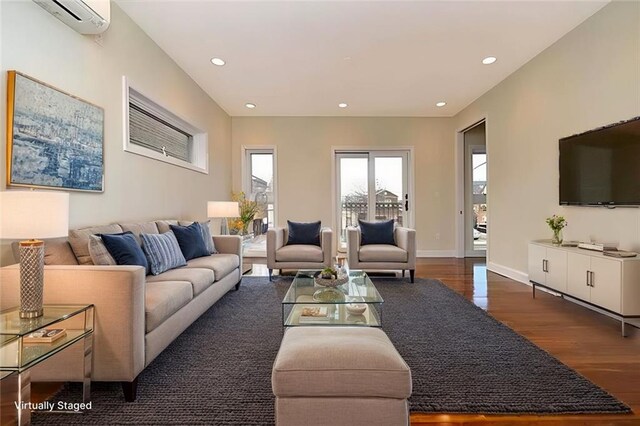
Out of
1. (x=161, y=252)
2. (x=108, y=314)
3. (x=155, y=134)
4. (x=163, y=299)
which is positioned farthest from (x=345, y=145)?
(x=108, y=314)

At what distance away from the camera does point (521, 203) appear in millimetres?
4176

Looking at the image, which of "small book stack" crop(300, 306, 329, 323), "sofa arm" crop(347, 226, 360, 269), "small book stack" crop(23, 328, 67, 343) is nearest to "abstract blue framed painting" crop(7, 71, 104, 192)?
"small book stack" crop(23, 328, 67, 343)

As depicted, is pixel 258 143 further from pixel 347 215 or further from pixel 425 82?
pixel 425 82

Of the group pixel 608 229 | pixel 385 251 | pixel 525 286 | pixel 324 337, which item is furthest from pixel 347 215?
pixel 324 337

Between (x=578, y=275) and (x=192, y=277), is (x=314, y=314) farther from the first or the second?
(x=578, y=275)

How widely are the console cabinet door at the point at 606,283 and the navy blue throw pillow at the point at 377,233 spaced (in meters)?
2.32

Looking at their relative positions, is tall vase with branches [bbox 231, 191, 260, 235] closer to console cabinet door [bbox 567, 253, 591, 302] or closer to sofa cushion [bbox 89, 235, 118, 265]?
sofa cushion [bbox 89, 235, 118, 265]

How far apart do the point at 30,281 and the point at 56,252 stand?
0.49 meters

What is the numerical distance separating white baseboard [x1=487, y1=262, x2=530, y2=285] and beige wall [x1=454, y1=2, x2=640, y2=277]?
0.14 feet

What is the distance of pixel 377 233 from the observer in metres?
4.58

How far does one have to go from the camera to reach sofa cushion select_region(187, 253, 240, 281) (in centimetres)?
293

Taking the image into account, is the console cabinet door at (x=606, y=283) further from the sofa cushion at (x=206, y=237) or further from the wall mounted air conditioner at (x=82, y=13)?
the wall mounted air conditioner at (x=82, y=13)

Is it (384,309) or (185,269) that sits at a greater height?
(185,269)

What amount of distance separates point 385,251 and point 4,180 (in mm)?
3674
